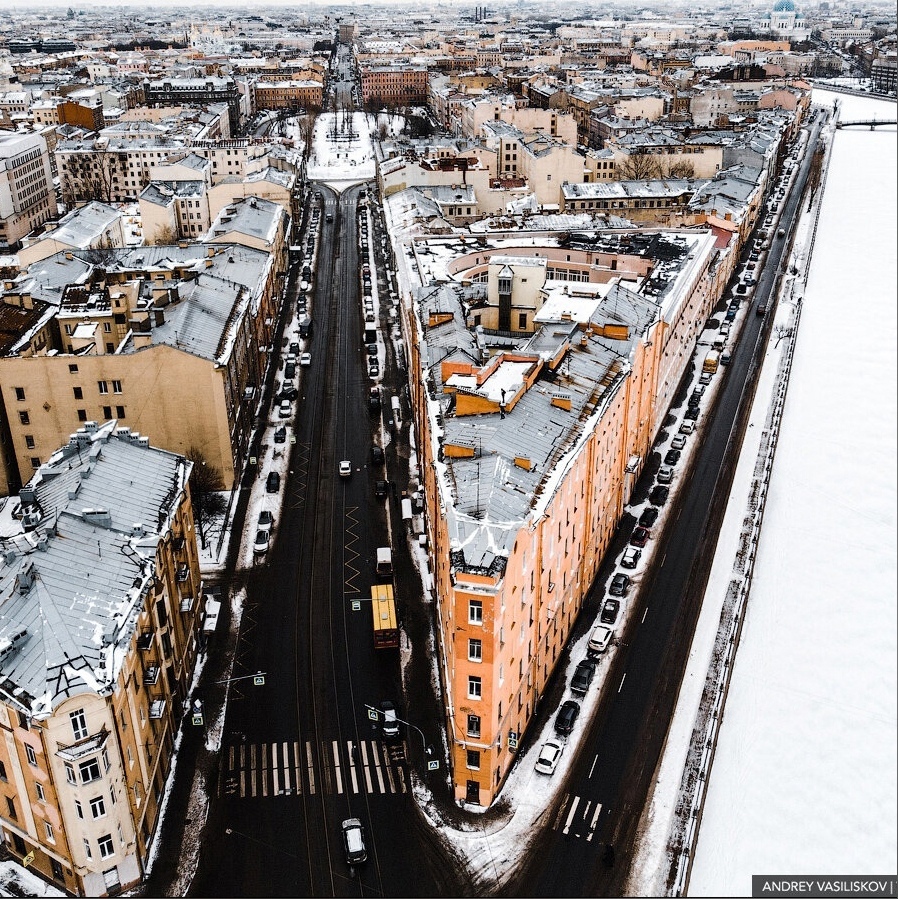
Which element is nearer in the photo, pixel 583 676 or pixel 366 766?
pixel 366 766

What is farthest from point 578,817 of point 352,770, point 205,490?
point 205,490

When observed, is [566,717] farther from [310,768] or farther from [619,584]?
[310,768]

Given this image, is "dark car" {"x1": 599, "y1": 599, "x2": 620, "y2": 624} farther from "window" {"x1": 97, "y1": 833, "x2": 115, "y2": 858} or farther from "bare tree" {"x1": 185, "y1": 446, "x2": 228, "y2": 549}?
"window" {"x1": 97, "y1": 833, "x2": 115, "y2": 858}

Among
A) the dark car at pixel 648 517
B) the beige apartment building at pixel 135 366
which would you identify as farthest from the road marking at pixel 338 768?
the beige apartment building at pixel 135 366

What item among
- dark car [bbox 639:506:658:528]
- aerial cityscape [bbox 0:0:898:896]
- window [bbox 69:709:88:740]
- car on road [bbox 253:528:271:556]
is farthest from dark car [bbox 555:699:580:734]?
car on road [bbox 253:528:271:556]

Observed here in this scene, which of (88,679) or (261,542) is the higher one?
(88,679)

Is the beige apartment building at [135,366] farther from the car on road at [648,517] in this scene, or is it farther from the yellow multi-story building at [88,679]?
the car on road at [648,517]

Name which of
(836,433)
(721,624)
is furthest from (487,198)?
(721,624)

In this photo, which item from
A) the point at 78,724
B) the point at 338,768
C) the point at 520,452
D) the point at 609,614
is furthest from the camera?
the point at 609,614
